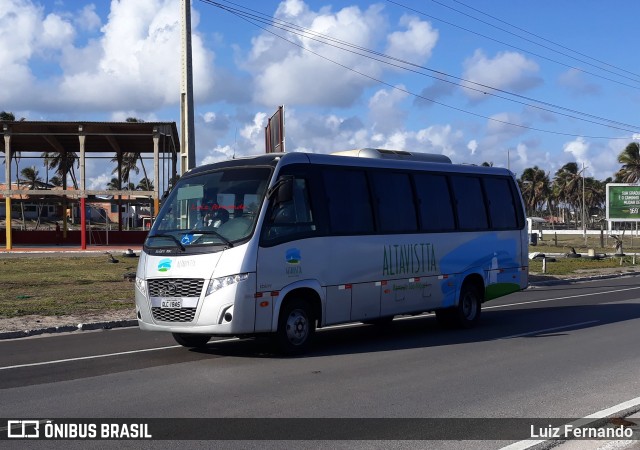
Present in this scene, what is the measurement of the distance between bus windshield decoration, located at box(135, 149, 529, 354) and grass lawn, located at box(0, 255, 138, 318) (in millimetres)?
6439

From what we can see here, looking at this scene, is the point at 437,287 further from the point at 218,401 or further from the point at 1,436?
the point at 1,436

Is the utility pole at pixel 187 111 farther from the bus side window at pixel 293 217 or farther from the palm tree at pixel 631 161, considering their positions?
the palm tree at pixel 631 161

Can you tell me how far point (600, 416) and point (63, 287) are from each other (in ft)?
59.3

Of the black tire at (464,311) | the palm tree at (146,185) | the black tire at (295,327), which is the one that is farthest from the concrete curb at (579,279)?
the palm tree at (146,185)

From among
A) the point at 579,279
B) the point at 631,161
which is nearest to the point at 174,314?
the point at 579,279

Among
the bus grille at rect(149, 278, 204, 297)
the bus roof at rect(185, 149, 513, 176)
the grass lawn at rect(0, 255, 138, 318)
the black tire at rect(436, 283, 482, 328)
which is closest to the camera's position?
the bus grille at rect(149, 278, 204, 297)

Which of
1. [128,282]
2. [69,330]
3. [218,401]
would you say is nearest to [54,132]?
[128,282]

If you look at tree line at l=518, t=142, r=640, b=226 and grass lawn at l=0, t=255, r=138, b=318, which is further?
tree line at l=518, t=142, r=640, b=226

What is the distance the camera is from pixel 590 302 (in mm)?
20828

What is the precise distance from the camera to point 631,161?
88938 mm

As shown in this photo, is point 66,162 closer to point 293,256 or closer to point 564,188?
point 293,256

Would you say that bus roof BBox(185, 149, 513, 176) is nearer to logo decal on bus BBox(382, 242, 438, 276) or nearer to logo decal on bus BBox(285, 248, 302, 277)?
logo decal on bus BBox(285, 248, 302, 277)

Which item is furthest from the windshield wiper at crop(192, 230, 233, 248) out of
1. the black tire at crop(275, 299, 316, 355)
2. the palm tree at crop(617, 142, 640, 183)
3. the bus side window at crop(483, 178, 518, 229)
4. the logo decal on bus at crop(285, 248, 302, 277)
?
the palm tree at crop(617, 142, 640, 183)

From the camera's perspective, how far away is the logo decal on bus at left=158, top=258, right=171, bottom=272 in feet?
37.2
